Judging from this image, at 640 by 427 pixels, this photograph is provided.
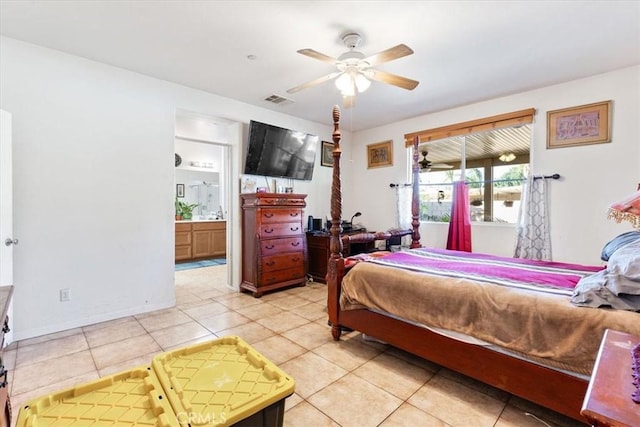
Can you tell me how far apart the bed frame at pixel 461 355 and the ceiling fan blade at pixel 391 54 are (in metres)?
0.55

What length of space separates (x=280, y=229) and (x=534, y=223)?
3135mm

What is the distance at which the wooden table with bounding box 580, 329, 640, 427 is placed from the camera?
1.99 ft

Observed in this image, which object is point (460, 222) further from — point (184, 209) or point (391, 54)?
point (184, 209)

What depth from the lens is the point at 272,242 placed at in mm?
3900

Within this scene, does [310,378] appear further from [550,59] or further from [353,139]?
[353,139]

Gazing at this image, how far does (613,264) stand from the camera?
1.49 m

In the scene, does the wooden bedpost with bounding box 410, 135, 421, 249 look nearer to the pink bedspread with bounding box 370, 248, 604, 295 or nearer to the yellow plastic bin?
the pink bedspread with bounding box 370, 248, 604, 295

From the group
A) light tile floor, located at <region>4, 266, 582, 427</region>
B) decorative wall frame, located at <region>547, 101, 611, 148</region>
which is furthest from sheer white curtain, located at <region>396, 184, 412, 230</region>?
light tile floor, located at <region>4, 266, 582, 427</region>

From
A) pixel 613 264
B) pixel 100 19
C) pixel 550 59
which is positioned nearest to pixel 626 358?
pixel 613 264

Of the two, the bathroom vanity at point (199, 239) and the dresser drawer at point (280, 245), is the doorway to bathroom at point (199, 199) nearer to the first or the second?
the bathroom vanity at point (199, 239)

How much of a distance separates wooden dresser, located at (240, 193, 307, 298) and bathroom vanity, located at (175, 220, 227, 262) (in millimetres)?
2462

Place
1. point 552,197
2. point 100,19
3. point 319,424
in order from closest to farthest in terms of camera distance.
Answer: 1. point 319,424
2. point 100,19
3. point 552,197

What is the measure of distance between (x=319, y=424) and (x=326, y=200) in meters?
3.82

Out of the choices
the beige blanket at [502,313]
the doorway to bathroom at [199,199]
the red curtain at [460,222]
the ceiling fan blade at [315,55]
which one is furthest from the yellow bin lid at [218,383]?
the doorway to bathroom at [199,199]
